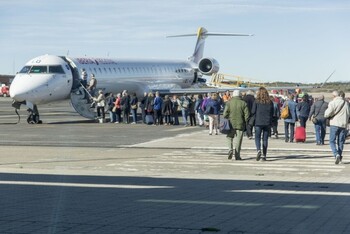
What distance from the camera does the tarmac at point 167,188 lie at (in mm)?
9672

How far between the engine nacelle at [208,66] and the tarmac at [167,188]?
31049mm

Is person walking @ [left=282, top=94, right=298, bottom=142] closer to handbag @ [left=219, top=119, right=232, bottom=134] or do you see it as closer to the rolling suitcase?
handbag @ [left=219, top=119, right=232, bottom=134]

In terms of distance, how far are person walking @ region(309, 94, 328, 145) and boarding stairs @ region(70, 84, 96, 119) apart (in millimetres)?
16401

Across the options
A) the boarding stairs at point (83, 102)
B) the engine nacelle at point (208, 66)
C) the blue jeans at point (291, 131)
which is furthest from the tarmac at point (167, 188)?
the engine nacelle at point (208, 66)

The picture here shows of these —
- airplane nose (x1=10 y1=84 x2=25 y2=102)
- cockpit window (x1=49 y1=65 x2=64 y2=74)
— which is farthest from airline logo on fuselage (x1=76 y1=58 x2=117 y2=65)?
airplane nose (x1=10 y1=84 x2=25 y2=102)

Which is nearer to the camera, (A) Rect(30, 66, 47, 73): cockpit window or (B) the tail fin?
(A) Rect(30, 66, 47, 73): cockpit window

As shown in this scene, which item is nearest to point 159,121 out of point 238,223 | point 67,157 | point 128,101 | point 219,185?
point 128,101

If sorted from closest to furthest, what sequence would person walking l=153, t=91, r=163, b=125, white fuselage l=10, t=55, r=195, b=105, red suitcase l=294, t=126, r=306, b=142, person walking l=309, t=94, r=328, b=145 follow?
person walking l=309, t=94, r=328, b=145
red suitcase l=294, t=126, r=306, b=142
person walking l=153, t=91, r=163, b=125
white fuselage l=10, t=55, r=195, b=105

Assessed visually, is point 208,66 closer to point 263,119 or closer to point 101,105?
point 101,105

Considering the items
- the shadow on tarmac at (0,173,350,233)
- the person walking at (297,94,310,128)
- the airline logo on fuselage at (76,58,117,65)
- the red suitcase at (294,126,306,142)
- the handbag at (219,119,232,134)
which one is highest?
the airline logo on fuselage at (76,58,117,65)

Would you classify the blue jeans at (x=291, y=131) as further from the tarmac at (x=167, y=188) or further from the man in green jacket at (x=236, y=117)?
the man in green jacket at (x=236, y=117)

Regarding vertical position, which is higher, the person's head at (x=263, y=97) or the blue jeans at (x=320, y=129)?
the person's head at (x=263, y=97)

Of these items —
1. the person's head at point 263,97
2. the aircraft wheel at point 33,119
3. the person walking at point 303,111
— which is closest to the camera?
the person's head at point 263,97

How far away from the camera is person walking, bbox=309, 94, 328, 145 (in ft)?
81.8
